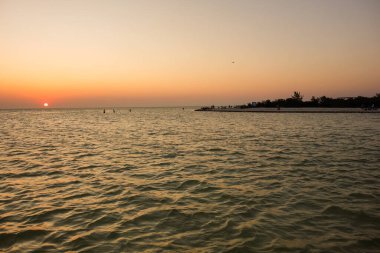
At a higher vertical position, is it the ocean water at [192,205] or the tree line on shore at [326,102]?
the tree line on shore at [326,102]

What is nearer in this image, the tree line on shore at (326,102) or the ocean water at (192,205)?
the ocean water at (192,205)

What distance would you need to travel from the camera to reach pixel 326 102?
117m

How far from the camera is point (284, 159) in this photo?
17484 mm

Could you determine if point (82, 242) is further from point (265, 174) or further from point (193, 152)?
point (193, 152)

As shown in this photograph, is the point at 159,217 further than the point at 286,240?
Yes

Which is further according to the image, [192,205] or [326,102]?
[326,102]

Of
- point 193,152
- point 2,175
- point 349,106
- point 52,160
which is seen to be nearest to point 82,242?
point 2,175

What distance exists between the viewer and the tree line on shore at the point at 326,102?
10181cm

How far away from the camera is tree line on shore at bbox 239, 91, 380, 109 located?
4008 inches

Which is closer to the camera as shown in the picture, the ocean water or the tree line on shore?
the ocean water

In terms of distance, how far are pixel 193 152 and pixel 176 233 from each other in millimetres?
13840

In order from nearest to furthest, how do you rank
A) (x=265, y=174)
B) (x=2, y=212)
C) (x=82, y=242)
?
(x=82, y=242)
(x=2, y=212)
(x=265, y=174)

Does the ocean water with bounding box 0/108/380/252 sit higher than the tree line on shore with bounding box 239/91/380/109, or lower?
lower

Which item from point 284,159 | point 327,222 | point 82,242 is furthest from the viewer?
point 284,159
